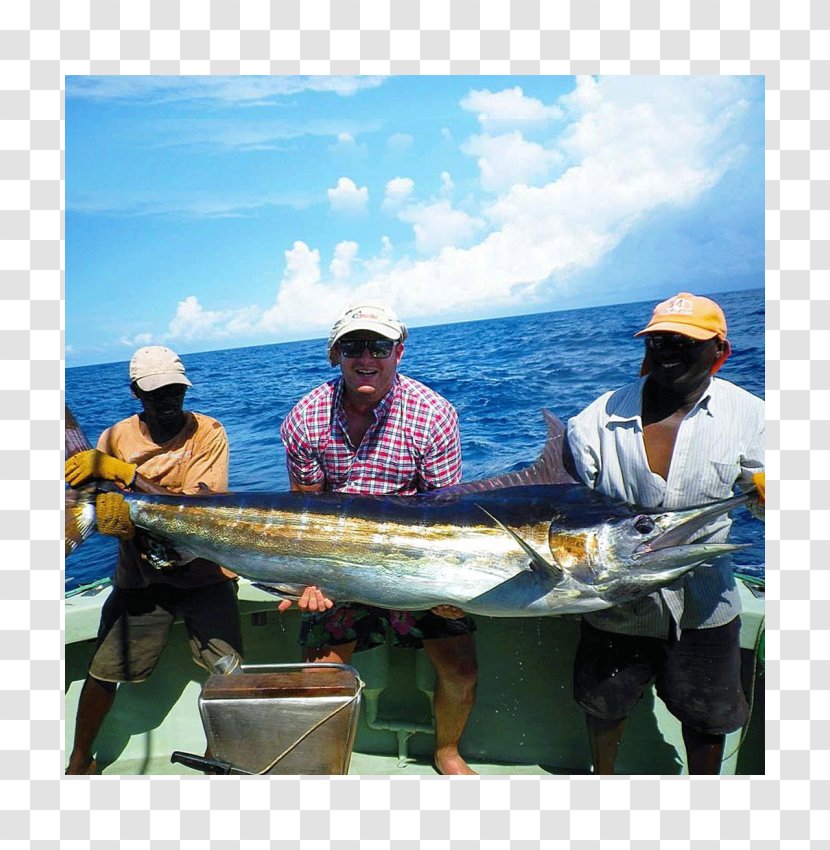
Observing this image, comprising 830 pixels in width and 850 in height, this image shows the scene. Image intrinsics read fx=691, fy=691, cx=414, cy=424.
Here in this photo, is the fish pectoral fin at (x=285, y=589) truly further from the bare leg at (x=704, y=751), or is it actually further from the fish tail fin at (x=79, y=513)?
the bare leg at (x=704, y=751)

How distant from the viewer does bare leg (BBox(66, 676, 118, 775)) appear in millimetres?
2945

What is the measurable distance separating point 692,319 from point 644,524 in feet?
2.13

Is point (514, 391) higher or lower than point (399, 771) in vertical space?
higher

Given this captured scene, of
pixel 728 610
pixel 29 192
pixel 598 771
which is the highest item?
pixel 29 192

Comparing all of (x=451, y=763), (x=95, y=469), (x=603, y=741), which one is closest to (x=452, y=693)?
(x=451, y=763)

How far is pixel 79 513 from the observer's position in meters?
2.63

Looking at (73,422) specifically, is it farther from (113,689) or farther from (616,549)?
(616,549)

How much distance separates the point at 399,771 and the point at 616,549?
5.62ft

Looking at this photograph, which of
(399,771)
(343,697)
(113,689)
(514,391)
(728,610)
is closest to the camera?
(343,697)

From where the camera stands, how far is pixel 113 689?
117 inches

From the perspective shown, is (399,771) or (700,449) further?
(399,771)

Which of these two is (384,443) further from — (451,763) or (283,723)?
(451,763)

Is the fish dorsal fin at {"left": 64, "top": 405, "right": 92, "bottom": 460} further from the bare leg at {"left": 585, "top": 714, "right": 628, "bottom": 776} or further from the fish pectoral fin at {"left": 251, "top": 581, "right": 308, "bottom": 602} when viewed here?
the bare leg at {"left": 585, "top": 714, "right": 628, "bottom": 776}

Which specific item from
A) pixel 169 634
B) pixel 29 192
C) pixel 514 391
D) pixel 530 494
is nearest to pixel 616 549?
pixel 530 494
